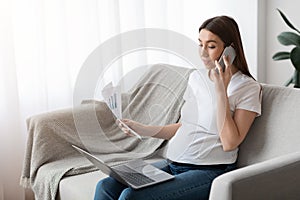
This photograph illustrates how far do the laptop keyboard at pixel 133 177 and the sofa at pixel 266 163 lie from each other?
21cm

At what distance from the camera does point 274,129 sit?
1.94 meters

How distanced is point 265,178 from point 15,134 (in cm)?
155

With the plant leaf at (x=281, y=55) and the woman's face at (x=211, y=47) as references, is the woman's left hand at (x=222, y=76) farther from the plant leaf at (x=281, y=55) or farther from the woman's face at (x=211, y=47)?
the plant leaf at (x=281, y=55)

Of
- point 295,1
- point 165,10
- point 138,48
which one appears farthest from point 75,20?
point 295,1

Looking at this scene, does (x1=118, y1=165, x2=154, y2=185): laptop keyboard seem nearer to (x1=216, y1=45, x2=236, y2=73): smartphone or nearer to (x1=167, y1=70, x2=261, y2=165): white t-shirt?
(x1=167, y1=70, x2=261, y2=165): white t-shirt

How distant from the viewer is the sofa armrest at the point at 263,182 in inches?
60.6

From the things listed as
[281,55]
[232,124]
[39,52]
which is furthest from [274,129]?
[39,52]

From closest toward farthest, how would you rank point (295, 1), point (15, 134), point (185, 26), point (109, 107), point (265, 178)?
1. point (265, 178)
2. point (109, 107)
3. point (15, 134)
4. point (295, 1)
5. point (185, 26)

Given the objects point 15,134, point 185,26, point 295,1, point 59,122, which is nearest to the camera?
point 59,122

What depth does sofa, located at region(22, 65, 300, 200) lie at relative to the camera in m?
1.57

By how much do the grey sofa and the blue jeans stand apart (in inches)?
5.1

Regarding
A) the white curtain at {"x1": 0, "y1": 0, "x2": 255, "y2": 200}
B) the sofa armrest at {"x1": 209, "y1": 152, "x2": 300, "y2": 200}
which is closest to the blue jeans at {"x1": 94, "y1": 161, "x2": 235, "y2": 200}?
the sofa armrest at {"x1": 209, "y1": 152, "x2": 300, "y2": 200}

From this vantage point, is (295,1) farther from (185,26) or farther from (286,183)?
(286,183)

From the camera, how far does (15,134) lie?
2762mm
